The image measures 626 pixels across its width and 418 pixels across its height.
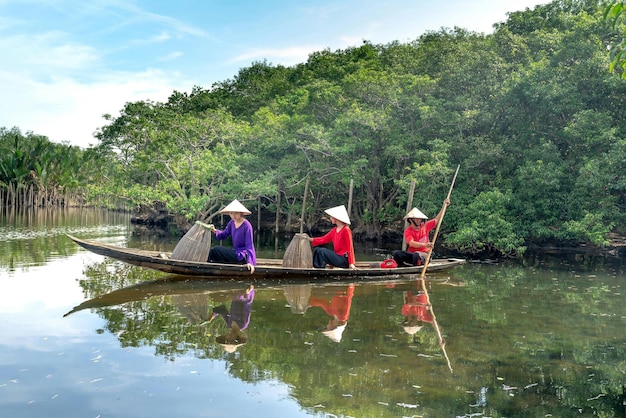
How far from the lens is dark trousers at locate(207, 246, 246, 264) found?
360 inches

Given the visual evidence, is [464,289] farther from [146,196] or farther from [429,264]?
[146,196]

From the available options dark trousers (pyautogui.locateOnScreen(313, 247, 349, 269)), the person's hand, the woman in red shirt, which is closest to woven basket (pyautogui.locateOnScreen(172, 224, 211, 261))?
the person's hand

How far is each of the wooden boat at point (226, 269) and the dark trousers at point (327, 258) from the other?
194 millimetres

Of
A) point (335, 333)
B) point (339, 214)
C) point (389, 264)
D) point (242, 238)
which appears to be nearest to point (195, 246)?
point (242, 238)

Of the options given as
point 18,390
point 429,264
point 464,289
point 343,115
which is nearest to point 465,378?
point 18,390

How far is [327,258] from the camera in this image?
970 cm

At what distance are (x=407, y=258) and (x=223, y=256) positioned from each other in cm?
383

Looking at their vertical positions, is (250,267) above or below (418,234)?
below

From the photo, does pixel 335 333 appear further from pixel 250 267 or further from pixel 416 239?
pixel 416 239

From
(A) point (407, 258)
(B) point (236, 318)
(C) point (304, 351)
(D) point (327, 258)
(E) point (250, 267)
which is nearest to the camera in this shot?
(C) point (304, 351)

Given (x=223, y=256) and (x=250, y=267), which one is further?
(x=223, y=256)

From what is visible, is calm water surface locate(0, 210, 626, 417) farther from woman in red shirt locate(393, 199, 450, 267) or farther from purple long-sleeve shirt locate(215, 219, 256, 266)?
woman in red shirt locate(393, 199, 450, 267)

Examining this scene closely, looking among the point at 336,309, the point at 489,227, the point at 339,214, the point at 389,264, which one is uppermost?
the point at 339,214

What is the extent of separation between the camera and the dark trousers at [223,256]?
9156 mm
